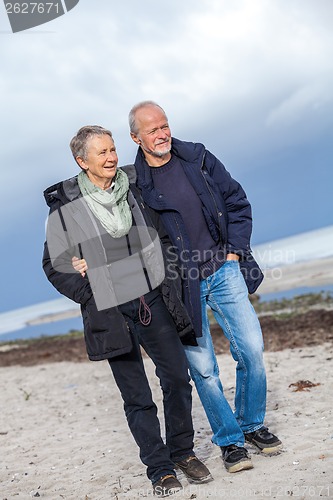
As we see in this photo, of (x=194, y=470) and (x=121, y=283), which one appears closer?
(x=121, y=283)

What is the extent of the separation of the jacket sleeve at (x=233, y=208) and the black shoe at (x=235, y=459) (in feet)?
4.47

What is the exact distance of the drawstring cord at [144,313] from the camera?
4.31m

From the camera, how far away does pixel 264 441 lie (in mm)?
4766

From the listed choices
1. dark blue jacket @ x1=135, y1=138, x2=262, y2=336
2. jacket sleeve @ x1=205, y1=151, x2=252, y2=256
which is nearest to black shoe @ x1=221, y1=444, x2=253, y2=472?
dark blue jacket @ x1=135, y1=138, x2=262, y2=336

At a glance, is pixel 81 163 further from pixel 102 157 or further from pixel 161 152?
pixel 161 152

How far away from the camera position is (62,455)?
6273 mm

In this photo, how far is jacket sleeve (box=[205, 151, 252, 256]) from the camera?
181 inches

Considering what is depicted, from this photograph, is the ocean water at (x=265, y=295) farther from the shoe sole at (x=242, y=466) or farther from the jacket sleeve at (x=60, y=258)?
the jacket sleeve at (x=60, y=258)

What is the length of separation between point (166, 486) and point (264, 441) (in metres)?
0.88

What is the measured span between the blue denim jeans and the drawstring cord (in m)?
0.42

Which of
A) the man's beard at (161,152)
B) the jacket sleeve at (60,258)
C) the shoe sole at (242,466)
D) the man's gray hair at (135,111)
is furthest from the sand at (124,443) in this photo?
the man's gray hair at (135,111)

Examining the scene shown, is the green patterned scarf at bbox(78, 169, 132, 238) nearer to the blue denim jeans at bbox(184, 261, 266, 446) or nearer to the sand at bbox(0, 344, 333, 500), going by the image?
the blue denim jeans at bbox(184, 261, 266, 446)

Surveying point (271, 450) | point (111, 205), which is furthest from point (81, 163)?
point (271, 450)

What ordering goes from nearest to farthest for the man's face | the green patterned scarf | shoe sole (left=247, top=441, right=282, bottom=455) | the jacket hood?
the green patterned scarf → the jacket hood → the man's face → shoe sole (left=247, top=441, right=282, bottom=455)
